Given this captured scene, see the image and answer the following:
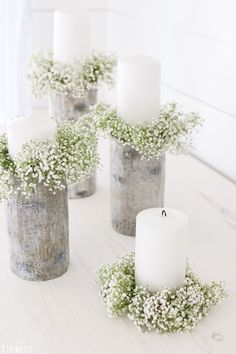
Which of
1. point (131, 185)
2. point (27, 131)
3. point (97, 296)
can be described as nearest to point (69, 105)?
point (131, 185)

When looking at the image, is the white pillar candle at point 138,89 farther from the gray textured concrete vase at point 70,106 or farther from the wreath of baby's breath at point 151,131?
the gray textured concrete vase at point 70,106

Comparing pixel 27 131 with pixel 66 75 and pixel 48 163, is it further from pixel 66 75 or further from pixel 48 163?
pixel 66 75

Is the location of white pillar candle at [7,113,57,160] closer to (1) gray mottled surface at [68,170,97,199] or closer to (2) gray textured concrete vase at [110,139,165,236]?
(2) gray textured concrete vase at [110,139,165,236]

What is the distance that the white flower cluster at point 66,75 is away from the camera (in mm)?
1223

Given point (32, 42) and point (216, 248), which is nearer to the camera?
point (216, 248)

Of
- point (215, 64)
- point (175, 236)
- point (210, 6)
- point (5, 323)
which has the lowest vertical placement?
point (5, 323)

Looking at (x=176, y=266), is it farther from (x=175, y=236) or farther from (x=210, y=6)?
(x=210, y=6)

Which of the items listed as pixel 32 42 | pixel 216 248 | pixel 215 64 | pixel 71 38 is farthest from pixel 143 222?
pixel 32 42

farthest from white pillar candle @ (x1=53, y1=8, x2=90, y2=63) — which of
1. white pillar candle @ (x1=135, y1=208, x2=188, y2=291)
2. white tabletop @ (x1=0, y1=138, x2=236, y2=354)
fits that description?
white pillar candle @ (x1=135, y1=208, x2=188, y2=291)

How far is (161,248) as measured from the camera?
87cm

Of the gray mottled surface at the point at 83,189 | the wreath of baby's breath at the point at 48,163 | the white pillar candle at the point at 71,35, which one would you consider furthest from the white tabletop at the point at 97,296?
the white pillar candle at the point at 71,35

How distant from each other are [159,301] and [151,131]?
12.5 inches

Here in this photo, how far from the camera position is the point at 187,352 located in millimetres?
831

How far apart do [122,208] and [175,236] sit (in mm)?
293
